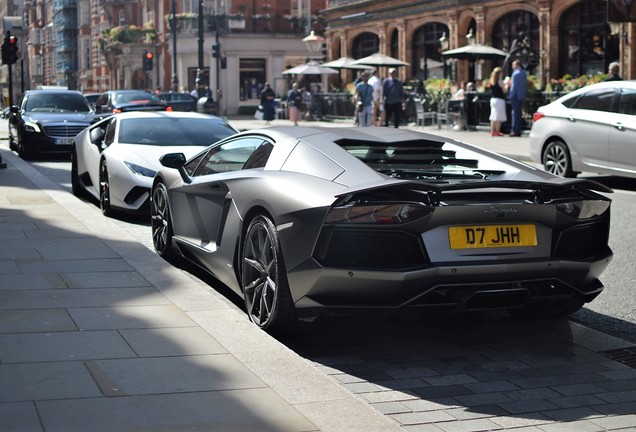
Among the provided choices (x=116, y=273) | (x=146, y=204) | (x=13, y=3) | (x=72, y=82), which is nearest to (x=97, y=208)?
(x=146, y=204)

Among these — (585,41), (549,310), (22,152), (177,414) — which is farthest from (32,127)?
(585,41)

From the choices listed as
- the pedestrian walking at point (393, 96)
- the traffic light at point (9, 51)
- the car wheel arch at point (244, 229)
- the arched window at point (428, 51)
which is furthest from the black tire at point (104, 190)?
the arched window at point (428, 51)

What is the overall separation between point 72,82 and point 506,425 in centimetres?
10192

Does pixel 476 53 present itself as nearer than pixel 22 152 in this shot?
No

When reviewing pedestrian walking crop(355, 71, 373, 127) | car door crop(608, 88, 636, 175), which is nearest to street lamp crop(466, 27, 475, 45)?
pedestrian walking crop(355, 71, 373, 127)

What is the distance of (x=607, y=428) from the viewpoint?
495cm

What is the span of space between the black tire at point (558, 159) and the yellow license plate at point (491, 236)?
10777 millimetres

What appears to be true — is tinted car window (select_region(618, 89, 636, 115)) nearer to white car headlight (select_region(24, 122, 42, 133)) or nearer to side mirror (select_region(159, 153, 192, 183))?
side mirror (select_region(159, 153, 192, 183))

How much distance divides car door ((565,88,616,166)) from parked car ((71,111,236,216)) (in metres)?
5.85

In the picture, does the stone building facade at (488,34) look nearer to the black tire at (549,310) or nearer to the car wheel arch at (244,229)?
the black tire at (549,310)

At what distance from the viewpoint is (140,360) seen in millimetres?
5609

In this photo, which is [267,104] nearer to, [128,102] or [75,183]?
[128,102]

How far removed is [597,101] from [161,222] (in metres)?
9.38

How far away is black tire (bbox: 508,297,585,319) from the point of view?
6.81 m
